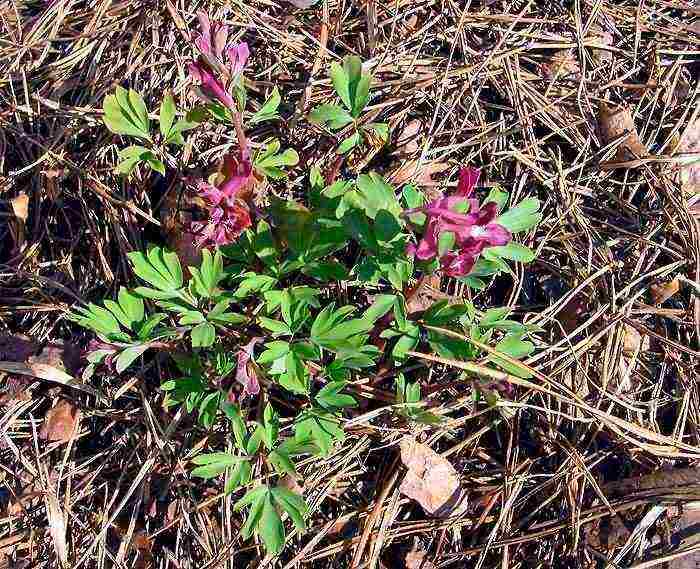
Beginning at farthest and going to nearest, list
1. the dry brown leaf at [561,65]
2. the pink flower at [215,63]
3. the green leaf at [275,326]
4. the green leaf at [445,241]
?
the dry brown leaf at [561,65], the green leaf at [275,326], the pink flower at [215,63], the green leaf at [445,241]

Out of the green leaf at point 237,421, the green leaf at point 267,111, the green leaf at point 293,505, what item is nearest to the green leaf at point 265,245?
the green leaf at point 267,111

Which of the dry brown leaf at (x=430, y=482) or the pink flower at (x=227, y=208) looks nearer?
the pink flower at (x=227, y=208)

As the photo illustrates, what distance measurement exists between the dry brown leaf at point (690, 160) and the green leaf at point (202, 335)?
1.75 meters

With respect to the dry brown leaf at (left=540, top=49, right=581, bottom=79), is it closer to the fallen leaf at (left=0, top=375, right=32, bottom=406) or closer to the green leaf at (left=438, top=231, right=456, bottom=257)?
the green leaf at (left=438, top=231, right=456, bottom=257)

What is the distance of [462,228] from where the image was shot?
63.2 inches

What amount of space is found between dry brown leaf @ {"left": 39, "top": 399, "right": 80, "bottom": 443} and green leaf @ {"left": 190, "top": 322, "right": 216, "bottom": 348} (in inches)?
26.6

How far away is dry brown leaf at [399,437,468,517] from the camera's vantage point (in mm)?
2127

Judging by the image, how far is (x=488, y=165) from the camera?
7.91 ft

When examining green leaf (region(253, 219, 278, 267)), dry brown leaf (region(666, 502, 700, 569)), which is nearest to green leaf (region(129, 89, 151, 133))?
green leaf (region(253, 219, 278, 267))

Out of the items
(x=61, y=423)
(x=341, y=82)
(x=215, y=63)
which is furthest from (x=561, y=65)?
(x=61, y=423)

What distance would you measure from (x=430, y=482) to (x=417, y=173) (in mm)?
1027

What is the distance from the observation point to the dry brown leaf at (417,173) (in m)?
2.37

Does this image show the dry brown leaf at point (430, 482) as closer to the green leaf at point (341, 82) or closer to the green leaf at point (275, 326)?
the green leaf at point (275, 326)

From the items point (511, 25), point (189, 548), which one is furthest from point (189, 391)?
point (511, 25)
